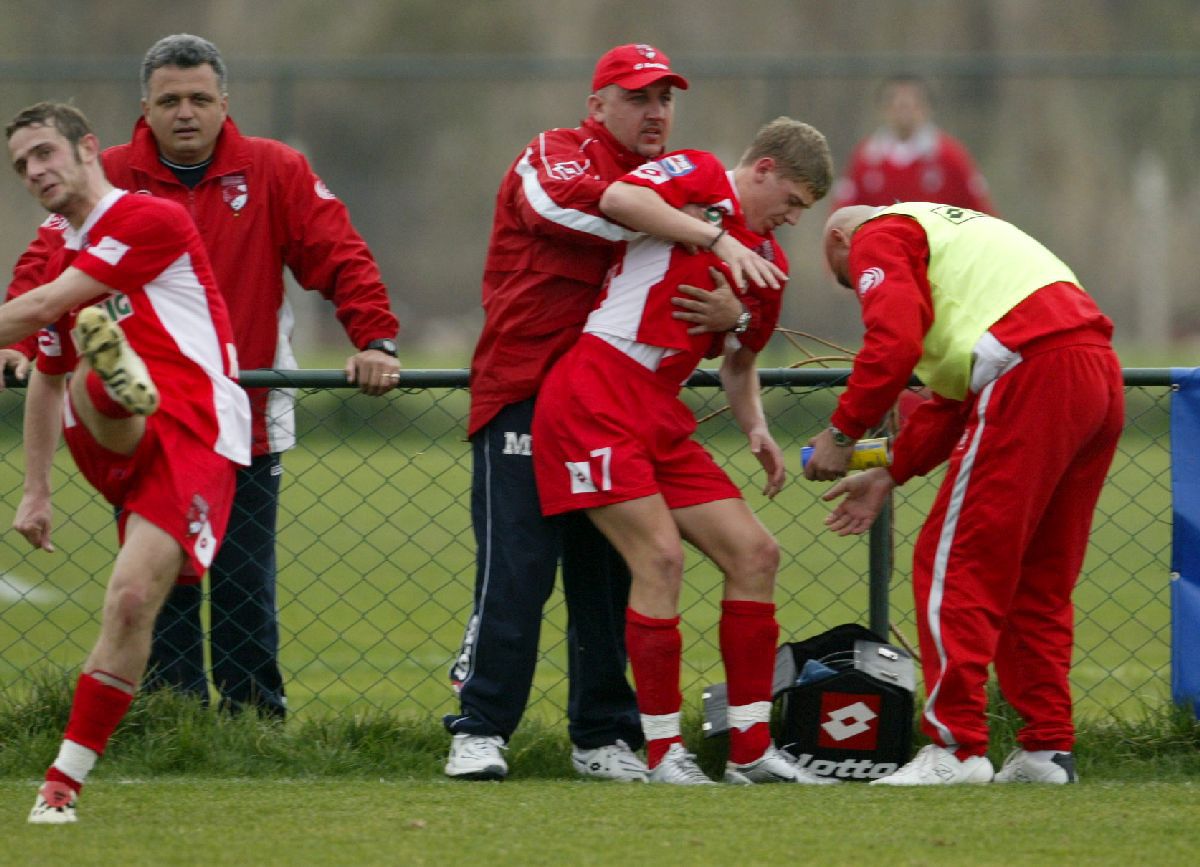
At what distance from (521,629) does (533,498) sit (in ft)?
1.19

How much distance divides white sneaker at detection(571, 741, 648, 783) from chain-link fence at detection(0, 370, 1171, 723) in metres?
0.77

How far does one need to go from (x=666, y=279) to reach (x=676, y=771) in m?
1.34

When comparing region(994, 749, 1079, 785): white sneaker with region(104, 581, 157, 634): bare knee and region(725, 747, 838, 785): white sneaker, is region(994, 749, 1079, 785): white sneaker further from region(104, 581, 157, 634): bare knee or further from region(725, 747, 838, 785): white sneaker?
region(104, 581, 157, 634): bare knee

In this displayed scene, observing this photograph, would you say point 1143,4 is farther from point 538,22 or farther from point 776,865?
point 776,865

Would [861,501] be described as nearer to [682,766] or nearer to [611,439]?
[611,439]

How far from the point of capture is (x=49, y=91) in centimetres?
1723

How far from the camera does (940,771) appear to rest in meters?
4.96

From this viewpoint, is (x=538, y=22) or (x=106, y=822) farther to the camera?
(x=538, y=22)

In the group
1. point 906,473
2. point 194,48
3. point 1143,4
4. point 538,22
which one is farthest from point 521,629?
point 1143,4

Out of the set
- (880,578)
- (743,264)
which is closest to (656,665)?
(880,578)

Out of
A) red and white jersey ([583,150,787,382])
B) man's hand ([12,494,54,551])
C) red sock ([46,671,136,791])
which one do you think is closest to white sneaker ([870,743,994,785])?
red and white jersey ([583,150,787,382])

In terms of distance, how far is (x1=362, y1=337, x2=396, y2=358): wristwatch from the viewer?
212 inches

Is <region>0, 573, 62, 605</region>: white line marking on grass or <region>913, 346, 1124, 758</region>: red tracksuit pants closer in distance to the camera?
<region>913, 346, 1124, 758</region>: red tracksuit pants

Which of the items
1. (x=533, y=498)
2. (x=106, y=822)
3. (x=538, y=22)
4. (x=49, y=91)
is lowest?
(x=106, y=822)
